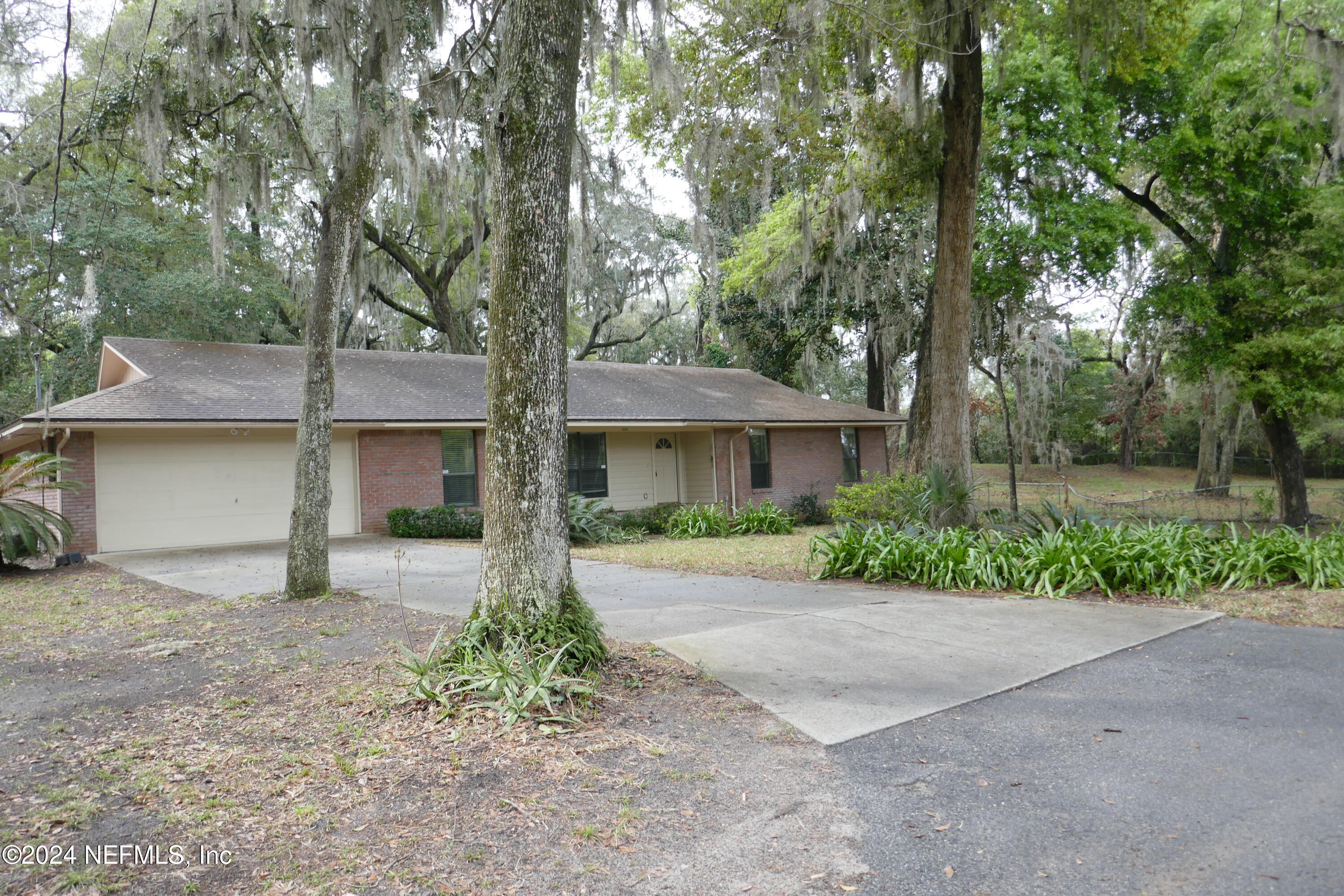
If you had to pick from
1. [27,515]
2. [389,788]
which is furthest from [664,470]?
[389,788]

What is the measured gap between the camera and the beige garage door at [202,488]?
→ 14.2 meters

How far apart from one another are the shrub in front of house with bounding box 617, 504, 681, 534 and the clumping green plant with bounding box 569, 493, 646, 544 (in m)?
0.49

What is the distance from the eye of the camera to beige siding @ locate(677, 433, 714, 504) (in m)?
20.6

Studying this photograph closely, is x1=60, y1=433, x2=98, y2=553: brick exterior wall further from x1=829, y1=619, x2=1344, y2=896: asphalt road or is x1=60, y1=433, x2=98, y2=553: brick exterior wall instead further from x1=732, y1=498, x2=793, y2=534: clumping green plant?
x1=829, y1=619, x2=1344, y2=896: asphalt road

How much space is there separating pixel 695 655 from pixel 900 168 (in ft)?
30.3

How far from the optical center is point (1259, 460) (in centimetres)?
3356

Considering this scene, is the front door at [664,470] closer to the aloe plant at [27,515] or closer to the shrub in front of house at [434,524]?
the shrub in front of house at [434,524]

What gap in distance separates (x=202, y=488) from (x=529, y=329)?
1309cm

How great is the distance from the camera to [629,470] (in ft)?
67.4

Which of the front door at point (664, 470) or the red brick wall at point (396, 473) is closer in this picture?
the red brick wall at point (396, 473)

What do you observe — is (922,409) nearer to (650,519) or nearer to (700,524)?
(700,524)

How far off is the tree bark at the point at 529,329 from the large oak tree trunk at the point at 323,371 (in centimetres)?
409

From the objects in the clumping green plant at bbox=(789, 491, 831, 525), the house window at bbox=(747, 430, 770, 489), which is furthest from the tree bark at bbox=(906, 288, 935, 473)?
the house window at bbox=(747, 430, 770, 489)

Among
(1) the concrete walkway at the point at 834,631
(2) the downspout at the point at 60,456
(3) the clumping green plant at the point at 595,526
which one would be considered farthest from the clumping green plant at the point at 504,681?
(2) the downspout at the point at 60,456
